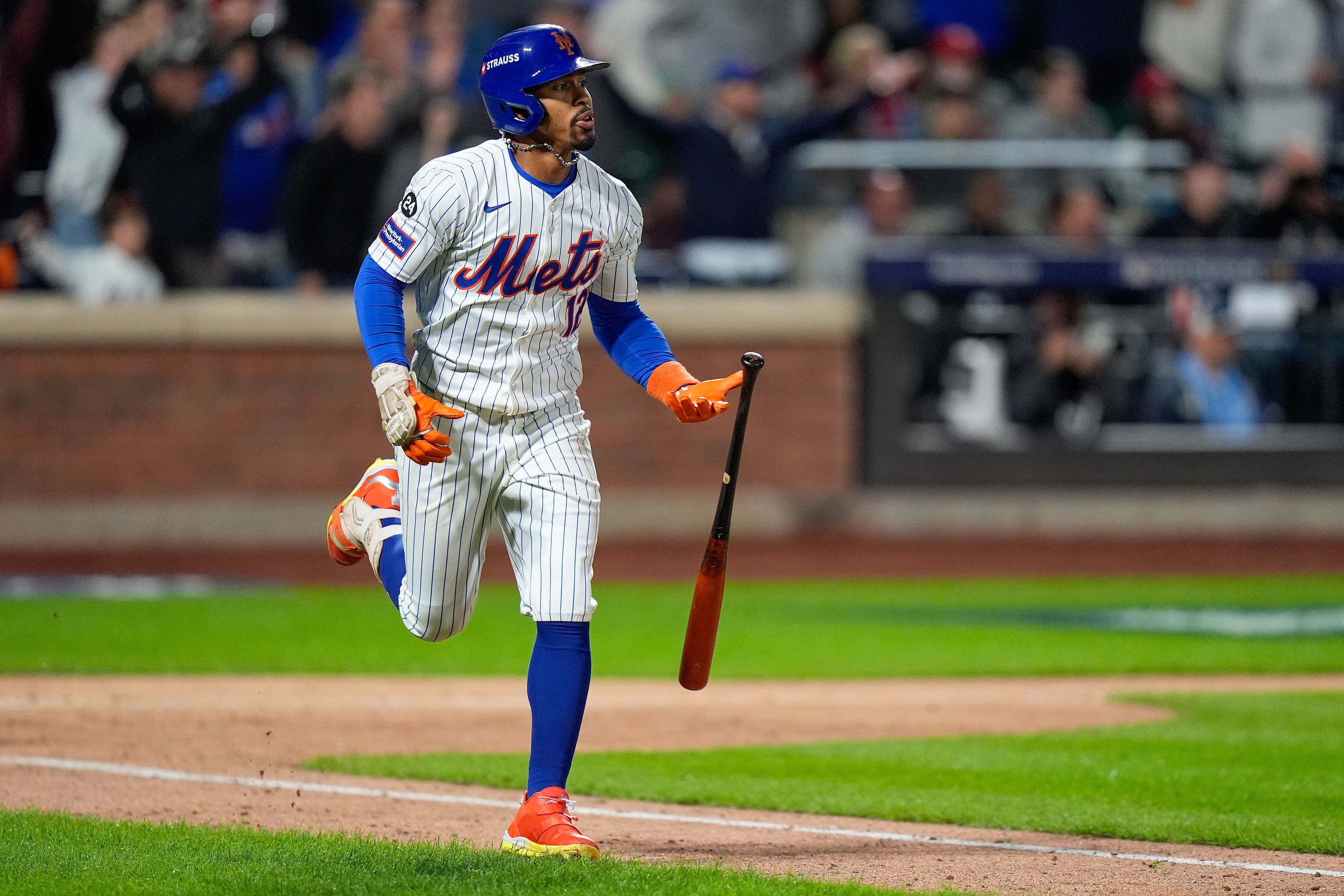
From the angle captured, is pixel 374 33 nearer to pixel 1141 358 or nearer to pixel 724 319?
pixel 724 319

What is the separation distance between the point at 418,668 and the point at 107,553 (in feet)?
18.3

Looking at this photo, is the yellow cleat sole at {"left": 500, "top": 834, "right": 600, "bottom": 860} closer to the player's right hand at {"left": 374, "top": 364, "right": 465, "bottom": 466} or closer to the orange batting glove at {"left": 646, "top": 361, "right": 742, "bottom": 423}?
the player's right hand at {"left": 374, "top": 364, "right": 465, "bottom": 466}

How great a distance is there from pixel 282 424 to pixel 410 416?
1039cm

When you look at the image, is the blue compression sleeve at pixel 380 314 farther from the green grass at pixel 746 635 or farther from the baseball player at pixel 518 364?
the green grass at pixel 746 635

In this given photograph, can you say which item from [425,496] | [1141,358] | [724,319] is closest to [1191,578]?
[1141,358]

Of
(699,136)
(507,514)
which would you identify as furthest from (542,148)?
(699,136)

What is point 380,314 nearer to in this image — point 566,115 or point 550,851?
point 566,115

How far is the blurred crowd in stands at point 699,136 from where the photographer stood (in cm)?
1380

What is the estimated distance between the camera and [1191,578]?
1336 centimetres

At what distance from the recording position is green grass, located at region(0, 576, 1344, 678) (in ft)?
30.8

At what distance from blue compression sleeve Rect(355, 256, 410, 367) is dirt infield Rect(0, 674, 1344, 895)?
1.36 meters

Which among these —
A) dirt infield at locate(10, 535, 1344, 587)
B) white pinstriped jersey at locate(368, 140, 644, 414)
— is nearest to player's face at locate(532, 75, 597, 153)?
white pinstriped jersey at locate(368, 140, 644, 414)

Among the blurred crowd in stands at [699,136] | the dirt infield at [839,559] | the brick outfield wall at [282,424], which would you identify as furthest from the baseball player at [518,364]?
the brick outfield wall at [282,424]

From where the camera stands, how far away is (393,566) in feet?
17.0
